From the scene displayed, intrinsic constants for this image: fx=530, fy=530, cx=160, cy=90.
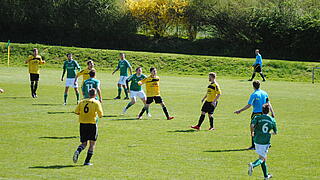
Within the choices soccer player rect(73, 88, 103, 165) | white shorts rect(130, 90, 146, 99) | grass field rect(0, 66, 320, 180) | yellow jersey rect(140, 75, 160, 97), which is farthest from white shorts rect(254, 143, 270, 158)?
white shorts rect(130, 90, 146, 99)

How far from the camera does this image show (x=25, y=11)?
6569 cm

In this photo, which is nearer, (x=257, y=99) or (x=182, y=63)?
(x=257, y=99)

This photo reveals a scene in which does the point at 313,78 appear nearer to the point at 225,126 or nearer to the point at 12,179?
the point at 225,126

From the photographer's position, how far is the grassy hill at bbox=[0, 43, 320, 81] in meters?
46.8

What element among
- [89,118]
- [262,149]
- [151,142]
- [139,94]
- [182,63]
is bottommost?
[151,142]

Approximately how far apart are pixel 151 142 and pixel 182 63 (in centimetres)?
3461

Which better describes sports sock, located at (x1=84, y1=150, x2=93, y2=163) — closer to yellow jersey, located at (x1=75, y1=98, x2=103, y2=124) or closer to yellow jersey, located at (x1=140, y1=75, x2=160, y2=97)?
yellow jersey, located at (x1=75, y1=98, x2=103, y2=124)

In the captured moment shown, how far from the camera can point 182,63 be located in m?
50.6

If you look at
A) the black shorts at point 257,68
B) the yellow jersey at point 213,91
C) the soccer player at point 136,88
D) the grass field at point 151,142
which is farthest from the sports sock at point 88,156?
the black shorts at point 257,68

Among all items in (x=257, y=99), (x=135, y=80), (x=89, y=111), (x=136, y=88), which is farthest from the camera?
(x=136, y=88)

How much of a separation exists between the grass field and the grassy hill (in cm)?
1812

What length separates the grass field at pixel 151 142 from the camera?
12672 millimetres

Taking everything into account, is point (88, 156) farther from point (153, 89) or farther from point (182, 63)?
point (182, 63)

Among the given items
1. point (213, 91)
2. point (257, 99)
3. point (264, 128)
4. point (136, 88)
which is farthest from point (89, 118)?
point (136, 88)
